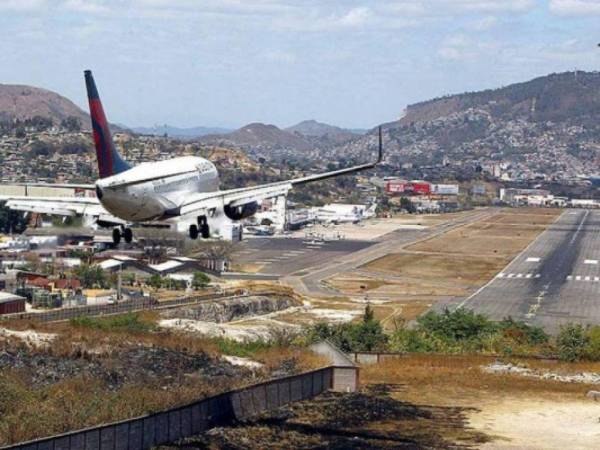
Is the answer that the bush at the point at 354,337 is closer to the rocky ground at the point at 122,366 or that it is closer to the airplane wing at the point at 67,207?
the rocky ground at the point at 122,366

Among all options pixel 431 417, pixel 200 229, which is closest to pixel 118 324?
pixel 200 229

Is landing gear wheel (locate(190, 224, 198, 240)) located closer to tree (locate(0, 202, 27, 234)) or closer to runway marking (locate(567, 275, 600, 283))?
runway marking (locate(567, 275, 600, 283))

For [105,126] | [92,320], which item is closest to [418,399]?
Answer: [105,126]

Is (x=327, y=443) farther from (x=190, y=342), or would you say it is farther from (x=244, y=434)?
(x=190, y=342)

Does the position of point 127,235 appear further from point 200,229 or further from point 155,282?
point 155,282

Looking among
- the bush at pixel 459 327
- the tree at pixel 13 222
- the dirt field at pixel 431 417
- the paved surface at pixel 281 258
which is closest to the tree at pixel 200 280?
the paved surface at pixel 281 258

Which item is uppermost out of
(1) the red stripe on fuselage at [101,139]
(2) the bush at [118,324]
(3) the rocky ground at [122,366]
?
(1) the red stripe on fuselage at [101,139]

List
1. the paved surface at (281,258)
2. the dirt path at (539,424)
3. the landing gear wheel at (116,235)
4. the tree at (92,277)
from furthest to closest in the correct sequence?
the paved surface at (281,258)
the tree at (92,277)
the landing gear wheel at (116,235)
the dirt path at (539,424)
